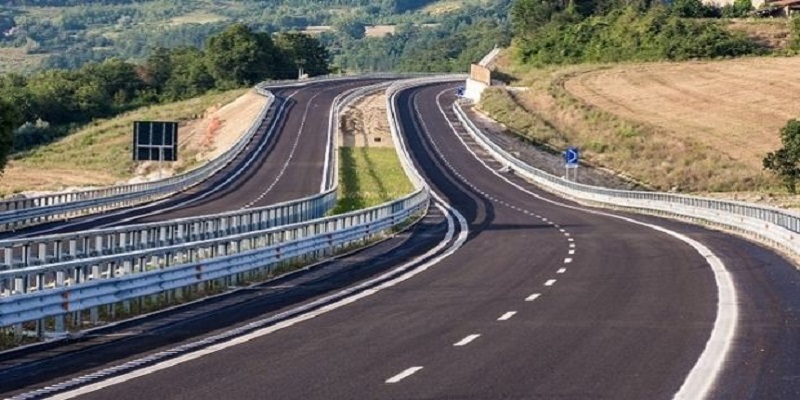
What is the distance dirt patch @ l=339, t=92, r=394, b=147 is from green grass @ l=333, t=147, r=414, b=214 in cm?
250

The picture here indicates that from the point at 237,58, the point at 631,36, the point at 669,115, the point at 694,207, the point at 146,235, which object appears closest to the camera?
the point at 146,235

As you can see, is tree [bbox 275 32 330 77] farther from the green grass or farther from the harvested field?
the green grass

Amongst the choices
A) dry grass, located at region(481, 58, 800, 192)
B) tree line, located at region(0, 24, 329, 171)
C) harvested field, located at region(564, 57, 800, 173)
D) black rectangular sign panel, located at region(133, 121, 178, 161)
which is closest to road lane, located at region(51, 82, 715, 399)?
black rectangular sign panel, located at region(133, 121, 178, 161)

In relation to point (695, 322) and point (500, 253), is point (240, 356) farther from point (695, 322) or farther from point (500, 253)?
point (500, 253)

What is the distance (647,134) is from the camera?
99938 mm

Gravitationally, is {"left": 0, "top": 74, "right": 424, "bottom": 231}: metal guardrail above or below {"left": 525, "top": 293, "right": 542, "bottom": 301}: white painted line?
below

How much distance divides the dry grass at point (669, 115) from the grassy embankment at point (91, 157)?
929 inches

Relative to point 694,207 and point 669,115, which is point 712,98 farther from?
point 694,207

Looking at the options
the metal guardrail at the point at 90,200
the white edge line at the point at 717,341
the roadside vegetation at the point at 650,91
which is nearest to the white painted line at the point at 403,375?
the white edge line at the point at 717,341

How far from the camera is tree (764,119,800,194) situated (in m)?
78.2

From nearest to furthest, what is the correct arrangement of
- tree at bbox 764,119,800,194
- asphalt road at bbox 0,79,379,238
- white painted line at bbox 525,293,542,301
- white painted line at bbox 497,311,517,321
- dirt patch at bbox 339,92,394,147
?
white painted line at bbox 497,311,517,321 → white painted line at bbox 525,293,542,301 → asphalt road at bbox 0,79,379,238 → tree at bbox 764,119,800,194 → dirt patch at bbox 339,92,394,147

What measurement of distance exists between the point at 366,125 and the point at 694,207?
57507 millimetres

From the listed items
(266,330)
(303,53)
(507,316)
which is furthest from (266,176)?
(303,53)

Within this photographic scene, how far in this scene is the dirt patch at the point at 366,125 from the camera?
10581 cm
